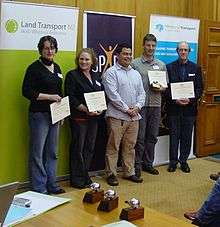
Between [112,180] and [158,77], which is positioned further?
[158,77]

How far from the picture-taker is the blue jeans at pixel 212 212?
7.56 ft

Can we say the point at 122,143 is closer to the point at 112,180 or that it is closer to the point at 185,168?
the point at 112,180

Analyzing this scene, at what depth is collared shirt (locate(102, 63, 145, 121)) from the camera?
4547 millimetres

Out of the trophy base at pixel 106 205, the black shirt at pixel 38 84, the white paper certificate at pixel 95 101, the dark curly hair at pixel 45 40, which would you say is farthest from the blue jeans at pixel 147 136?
the trophy base at pixel 106 205

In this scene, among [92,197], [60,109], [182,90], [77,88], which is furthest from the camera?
[182,90]

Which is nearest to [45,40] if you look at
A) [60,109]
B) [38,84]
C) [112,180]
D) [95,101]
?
[38,84]

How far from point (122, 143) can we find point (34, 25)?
163 cm

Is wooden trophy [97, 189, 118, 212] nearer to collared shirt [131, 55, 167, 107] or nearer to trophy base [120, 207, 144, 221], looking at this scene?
trophy base [120, 207, 144, 221]

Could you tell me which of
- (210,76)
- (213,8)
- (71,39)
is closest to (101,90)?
(71,39)

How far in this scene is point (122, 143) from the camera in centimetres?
483

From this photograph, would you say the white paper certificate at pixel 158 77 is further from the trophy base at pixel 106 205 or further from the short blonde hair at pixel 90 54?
the trophy base at pixel 106 205

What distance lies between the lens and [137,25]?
529 centimetres

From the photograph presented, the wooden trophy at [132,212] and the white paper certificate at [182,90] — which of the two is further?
the white paper certificate at [182,90]

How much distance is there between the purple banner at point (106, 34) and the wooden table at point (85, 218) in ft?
9.60
